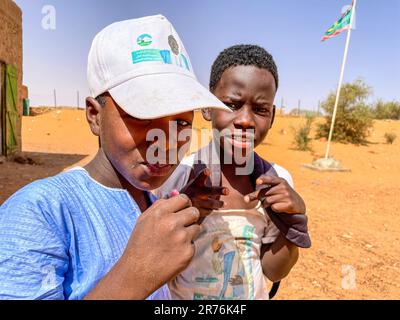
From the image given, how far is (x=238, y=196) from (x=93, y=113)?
0.84 metres

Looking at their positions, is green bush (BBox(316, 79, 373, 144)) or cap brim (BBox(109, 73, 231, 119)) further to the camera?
green bush (BBox(316, 79, 373, 144))

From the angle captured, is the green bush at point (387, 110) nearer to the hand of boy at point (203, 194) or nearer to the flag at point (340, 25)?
the flag at point (340, 25)

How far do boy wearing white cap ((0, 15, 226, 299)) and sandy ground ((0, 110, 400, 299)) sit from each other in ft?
9.04

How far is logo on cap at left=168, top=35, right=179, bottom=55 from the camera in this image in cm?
110

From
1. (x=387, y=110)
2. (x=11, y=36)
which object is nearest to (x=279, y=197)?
(x=11, y=36)

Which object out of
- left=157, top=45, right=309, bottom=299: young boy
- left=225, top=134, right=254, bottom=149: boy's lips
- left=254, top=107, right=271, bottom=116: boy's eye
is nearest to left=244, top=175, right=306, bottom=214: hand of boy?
left=157, top=45, right=309, bottom=299: young boy

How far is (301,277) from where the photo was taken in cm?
369

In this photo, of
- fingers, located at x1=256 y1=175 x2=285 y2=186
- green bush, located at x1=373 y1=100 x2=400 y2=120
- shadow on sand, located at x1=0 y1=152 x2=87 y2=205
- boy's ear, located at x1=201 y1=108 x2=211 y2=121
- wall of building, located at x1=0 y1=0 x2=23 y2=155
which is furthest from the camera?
green bush, located at x1=373 y1=100 x2=400 y2=120

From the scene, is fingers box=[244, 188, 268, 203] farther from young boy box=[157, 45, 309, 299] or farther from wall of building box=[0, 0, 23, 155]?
wall of building box=[0, 0, 23, 155]

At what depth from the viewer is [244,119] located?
5.00 ft

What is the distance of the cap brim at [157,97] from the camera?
966mm

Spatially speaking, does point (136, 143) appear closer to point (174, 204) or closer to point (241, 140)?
point (174, 204)

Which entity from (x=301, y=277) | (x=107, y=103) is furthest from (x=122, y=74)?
(x=301, y=277)

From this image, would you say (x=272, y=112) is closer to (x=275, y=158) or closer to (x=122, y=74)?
(x=122, y=74)
